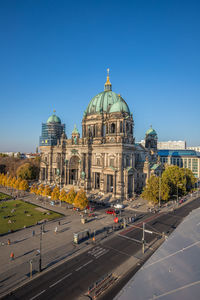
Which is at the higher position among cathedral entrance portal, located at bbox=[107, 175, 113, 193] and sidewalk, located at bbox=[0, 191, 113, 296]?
cathedral entrance portal, located at bbox=[107, 175, 113, 193]

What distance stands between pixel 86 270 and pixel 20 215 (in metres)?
32.7

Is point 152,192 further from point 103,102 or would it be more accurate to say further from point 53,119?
point 53,119

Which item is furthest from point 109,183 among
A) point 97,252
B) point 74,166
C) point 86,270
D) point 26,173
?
point 26,173

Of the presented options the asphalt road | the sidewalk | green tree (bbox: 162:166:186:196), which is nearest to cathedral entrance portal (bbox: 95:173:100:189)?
green tree (bbox: 162:166:186:196)

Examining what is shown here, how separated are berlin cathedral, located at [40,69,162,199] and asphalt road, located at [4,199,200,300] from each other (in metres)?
30.4

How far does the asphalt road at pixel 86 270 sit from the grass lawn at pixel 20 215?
20.9 metres

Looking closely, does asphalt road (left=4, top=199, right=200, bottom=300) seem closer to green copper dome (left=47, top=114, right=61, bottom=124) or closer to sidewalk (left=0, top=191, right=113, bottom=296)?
sidewalk (left=0, top=191, right=113, bottom=296)

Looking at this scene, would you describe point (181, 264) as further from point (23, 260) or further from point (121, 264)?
point (23, 260)

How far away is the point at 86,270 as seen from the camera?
29688mm

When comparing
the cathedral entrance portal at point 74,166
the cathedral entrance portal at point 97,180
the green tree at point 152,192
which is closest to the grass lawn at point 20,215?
the cathedral entrance portal at point 97,180

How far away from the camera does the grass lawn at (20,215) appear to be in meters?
47.9

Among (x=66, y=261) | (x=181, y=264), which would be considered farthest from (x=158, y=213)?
(x=181, y=264)

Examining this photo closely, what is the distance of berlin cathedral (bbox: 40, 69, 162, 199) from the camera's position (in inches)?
2864

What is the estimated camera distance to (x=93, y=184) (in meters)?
82.1
